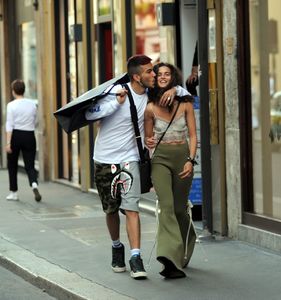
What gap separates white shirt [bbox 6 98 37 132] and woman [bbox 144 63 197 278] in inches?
240

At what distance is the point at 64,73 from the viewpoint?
53.1 ft

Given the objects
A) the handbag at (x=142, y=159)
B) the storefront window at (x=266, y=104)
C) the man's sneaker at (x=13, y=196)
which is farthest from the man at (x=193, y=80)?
the man's sneaker at (x=13, y=196)

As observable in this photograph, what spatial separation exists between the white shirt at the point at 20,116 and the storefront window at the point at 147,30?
2.04 meters

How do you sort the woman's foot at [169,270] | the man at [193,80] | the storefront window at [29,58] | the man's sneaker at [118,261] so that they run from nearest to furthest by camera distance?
the woman's foot at [169,270]
the man's sneaker at [118,261]
the man at [193,80]
the storefront window at [29,58]

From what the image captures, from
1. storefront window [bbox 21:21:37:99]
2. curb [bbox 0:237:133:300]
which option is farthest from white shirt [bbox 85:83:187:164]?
storefront window [bbox 21:21:37:99]

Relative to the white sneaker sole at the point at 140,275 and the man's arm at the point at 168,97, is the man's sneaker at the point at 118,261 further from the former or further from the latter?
the man's arm at the point at 168,97

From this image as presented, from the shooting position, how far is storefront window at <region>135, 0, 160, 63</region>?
1235 centimetres

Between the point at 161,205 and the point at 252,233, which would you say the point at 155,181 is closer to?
the point at 161,205

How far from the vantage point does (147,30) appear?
12641 millimetres

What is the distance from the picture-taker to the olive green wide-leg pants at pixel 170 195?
7.81m

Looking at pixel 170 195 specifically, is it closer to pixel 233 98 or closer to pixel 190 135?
pixel 190 135

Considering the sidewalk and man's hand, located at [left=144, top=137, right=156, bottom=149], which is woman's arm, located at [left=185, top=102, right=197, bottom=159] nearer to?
man's hand, located at [left=144, top=137, right=156, bottom=149]

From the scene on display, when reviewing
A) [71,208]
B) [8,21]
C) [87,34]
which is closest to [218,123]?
[71,208]

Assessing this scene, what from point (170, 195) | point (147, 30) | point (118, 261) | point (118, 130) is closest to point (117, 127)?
point (118, 130)
